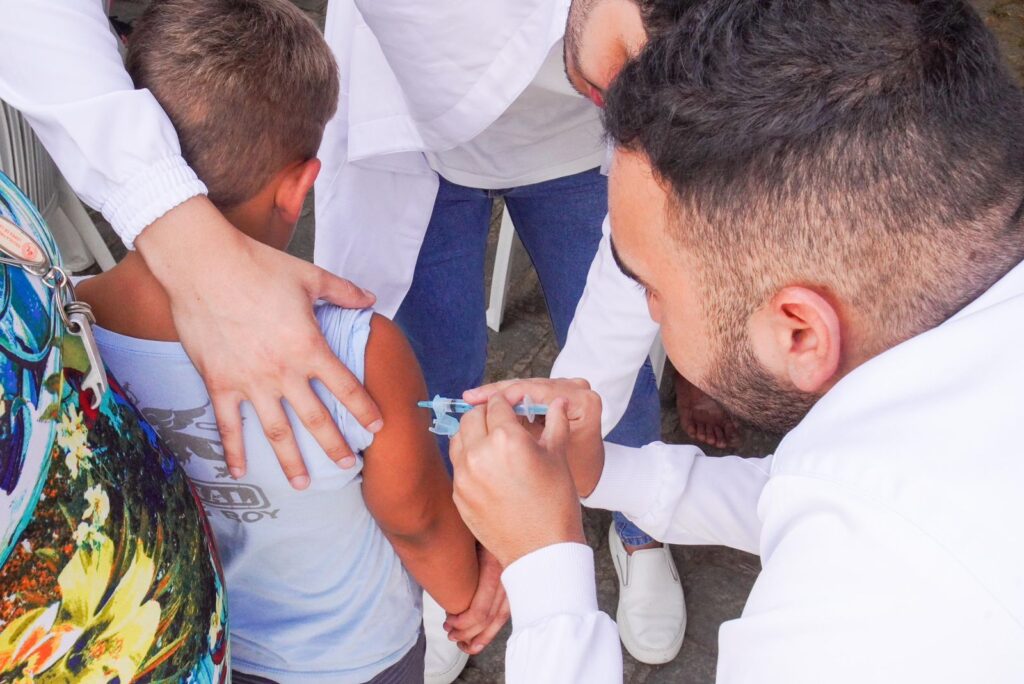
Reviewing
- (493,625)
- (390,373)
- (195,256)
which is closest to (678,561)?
(493,625)

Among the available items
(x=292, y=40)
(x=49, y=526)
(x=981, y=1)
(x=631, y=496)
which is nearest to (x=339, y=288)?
(x=292, y=40)

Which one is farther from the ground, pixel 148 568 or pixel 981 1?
pixel 148 568

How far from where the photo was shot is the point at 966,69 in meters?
0.95

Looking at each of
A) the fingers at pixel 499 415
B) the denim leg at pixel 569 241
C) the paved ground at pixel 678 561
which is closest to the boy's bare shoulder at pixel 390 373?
the fingers at pixel 499 415

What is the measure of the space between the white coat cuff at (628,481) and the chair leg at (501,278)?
3.74ft

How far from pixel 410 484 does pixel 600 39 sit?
0.66 m

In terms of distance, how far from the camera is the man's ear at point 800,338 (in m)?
0.97

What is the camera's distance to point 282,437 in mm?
1095

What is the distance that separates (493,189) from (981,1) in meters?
3.21

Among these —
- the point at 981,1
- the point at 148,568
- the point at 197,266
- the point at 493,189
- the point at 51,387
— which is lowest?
the point at 981,1

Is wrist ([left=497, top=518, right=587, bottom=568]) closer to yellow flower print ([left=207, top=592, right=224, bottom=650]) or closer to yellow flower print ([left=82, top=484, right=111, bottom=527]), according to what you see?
yellow flower print ([left=207, top=592, right=224, bottom=650])

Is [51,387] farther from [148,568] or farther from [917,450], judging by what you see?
[917,450]

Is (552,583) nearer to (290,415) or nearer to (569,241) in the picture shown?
(290,415)

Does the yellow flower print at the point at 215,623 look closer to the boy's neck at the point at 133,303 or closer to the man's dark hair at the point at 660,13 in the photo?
the boy's neck at the point at 133,303
